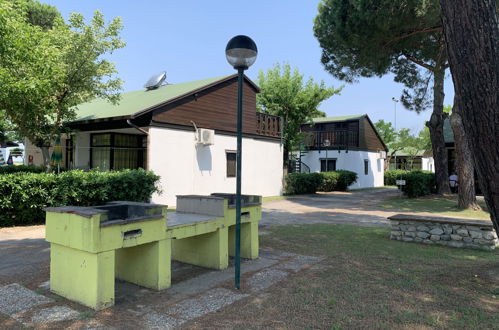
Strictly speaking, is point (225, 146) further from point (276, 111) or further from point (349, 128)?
point (349, 128)

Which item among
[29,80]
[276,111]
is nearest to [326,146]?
[276,111]

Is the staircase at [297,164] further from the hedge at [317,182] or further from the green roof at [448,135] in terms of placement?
the green roof at [448,135]

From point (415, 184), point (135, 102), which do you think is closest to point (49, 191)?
point (135, 102)

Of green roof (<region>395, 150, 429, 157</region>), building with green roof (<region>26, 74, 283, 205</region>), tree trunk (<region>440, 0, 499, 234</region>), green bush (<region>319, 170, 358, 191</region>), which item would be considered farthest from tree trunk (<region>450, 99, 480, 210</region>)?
green roof (<region>395, 150, 429, 157</region>)

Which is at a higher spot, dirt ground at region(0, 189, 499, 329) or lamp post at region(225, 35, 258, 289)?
lamp post at region(225, 35, 258, 289)

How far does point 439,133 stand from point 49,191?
17214mm

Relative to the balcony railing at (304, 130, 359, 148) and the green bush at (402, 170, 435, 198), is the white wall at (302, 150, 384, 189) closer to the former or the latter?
the balcony railing at (304, 130, 359, 148)

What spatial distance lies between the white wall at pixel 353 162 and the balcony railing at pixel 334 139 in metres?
0.56

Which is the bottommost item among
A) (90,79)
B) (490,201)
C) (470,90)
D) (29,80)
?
(490,201)

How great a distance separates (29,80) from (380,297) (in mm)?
9268

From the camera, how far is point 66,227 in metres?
3.77

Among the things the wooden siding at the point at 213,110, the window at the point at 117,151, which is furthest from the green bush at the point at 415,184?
the window at the point at 117,151

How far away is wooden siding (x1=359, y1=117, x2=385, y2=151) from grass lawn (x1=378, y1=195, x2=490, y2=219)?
11.4 meters

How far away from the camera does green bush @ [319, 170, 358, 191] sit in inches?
882
